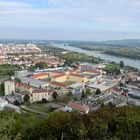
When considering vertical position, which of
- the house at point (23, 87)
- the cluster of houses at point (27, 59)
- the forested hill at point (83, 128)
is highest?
the forested hill at point (83, 128)

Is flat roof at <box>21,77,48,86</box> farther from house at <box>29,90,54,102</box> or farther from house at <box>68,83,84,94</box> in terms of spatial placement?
house at <box>29,90,54,102</box>

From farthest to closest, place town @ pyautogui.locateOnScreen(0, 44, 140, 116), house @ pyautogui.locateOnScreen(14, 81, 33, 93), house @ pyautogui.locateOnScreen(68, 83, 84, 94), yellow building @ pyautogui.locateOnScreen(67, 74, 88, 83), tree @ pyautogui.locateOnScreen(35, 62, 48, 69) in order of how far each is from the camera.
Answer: tree @ pyautogui.locateOnScreen(35, 62, 48, 69)
yellow building @ pyautogui.locateOnScreen(67, 74, 88, 83)
house @ pyautogui.locateOnScreen(68, 83, 84, 94)
house @ pyautogui.locateOnScreen(14, 81, 33, 93)
town @ pyautogui.locateOnScreen(0, 44, 140, 116)

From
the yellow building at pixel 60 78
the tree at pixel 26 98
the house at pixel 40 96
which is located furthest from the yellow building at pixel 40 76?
the tree at pixel 26 98

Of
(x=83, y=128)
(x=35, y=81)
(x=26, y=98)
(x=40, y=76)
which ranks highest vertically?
(x=83, y=128)

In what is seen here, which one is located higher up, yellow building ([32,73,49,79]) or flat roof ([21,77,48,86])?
flat roof ([21,77,48,86])

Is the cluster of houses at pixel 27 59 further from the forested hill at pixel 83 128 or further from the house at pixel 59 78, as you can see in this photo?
the forested hill at pixel 83 128

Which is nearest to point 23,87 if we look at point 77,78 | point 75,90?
point 75,90

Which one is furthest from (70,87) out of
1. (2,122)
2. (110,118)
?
(2,122)

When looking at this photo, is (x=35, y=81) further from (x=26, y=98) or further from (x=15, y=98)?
(x=26, y=98)

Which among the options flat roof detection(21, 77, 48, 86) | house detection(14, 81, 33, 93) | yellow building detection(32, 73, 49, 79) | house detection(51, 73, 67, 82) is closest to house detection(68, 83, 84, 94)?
flat roof detection(21, 77, 48, 86)

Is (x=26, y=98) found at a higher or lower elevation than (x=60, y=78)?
higher

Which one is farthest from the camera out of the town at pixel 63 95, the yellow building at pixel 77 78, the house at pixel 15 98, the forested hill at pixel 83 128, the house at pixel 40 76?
the house at pixel 40 76
